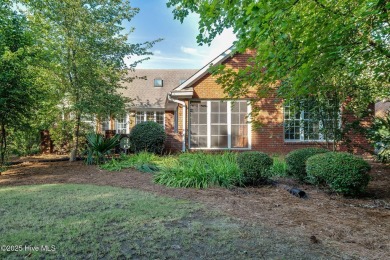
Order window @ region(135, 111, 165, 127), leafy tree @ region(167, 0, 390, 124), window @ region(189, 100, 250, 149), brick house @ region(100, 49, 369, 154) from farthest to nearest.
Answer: window @ region(135, 111, 165, 127) < window @ region(189, 100, 250, 149) < brick house @ region(100, 49, 369, 154) < leafy tree @ region(167, 0, 390, 124)

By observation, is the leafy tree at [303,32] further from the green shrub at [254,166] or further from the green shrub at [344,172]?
the green shrub at [254,166]

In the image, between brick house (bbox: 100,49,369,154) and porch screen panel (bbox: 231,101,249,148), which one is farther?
porch screen panel (bbox: 231,101,249,148)

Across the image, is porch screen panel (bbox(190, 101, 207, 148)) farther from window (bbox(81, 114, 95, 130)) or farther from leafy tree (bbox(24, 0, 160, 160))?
window (bbox(81, 114, 95, 130))

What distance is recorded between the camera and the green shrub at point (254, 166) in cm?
620

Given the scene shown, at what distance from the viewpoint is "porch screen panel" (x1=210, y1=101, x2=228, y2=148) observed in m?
13.0

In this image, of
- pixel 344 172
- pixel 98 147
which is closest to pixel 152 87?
pixel 98 147

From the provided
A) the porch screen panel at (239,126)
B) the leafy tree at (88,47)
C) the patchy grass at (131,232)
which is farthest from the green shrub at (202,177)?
the porch screen panel at (239,126)

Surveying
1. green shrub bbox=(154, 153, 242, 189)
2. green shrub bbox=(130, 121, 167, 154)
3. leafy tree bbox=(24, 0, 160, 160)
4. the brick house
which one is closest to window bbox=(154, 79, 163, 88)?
the brick house

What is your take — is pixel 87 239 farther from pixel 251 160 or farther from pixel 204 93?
pixel 204 93

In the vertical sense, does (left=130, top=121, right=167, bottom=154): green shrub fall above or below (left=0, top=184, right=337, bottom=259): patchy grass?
above

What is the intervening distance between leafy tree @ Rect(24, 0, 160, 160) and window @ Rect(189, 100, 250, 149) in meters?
3.86

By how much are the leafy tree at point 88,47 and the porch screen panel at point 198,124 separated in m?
3.66

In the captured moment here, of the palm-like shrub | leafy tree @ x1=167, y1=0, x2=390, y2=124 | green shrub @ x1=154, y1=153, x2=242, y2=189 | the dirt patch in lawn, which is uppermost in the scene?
leafy tree @ x1=167, y1=0, x2=390, y2=124

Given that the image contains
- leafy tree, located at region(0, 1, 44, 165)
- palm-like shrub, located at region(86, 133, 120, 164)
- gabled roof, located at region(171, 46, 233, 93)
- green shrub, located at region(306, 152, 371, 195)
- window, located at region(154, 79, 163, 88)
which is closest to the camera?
green shrub, located at region(306, 152, 371, 195)
